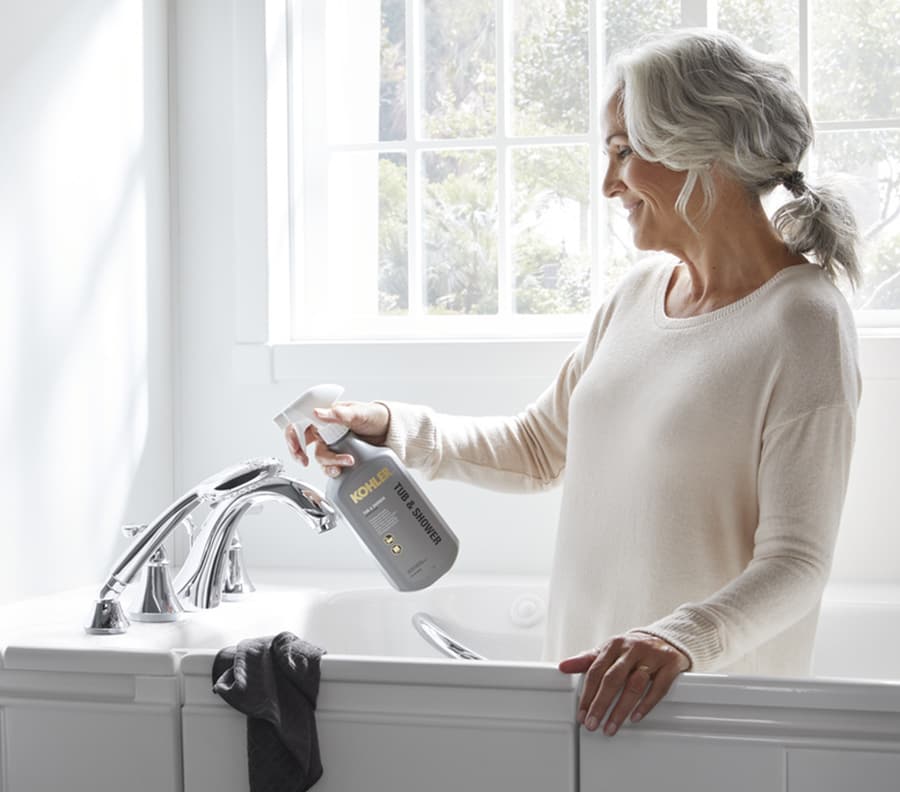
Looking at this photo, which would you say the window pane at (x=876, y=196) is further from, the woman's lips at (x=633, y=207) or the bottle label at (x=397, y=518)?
the bottle label at (x=397, y=518)

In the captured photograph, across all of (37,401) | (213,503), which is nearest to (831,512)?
(213,503)

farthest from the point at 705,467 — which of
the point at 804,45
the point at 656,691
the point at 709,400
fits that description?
the point at 804,45

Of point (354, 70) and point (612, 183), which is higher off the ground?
point (354, 70)

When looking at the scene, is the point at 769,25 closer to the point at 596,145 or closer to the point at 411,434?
the point at 596,145

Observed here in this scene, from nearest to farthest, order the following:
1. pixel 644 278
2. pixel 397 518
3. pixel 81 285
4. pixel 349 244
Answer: pixel 397 518 < pixel 644 278 < pixel 81 285 < pixel 349 244

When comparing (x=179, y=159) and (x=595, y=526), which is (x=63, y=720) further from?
(x=179, y=159)

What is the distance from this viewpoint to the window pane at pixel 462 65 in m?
2.36

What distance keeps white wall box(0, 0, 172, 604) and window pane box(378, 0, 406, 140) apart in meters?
0.43

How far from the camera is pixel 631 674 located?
1230 millimetres

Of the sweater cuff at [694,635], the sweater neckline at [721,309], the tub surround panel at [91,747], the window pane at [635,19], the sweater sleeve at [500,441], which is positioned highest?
the window pane at [635,19]

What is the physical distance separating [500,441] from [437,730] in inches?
21.4

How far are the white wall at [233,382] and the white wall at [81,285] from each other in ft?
0.16

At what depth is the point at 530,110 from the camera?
7.68 ft

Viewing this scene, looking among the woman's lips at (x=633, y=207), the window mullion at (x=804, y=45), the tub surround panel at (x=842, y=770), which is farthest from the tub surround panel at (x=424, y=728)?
the window mullion at (x=804, y=45)
